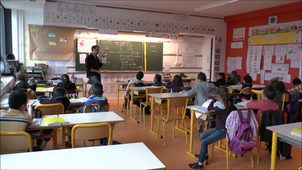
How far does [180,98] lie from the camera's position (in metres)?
4.14

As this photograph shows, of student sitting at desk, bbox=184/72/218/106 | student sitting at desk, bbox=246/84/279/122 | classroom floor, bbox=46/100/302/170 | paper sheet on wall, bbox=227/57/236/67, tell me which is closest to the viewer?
classroom floor, bbox=46/100/302/170

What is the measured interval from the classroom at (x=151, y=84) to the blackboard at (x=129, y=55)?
0.03 meters

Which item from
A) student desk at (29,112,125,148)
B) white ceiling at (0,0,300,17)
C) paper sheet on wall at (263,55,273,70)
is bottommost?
student desk at (29,112,125,148)

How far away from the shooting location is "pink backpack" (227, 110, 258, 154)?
2.94 metres

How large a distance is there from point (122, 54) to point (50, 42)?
85.6 inches

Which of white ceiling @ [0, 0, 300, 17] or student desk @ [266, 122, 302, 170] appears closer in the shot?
student desk @ [266, 122, 302, 170]

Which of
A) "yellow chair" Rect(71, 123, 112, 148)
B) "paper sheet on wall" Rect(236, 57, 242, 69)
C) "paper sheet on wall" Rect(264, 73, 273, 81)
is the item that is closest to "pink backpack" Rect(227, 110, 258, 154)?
"yellow chair" Rect(71, 123, 112, 148)

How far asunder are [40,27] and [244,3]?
564cm

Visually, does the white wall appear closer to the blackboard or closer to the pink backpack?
the blackboard

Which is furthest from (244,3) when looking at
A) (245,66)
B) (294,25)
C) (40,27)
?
(40,27)

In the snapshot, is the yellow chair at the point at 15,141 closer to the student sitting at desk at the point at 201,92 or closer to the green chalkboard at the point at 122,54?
the student sitting at desk at the point at 201,92

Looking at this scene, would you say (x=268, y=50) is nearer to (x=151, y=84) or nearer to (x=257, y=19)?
(x=257, y=19)

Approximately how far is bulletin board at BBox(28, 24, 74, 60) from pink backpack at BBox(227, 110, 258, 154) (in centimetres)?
567

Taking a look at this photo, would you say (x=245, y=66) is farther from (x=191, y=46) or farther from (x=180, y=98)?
(x=180, y=98)
